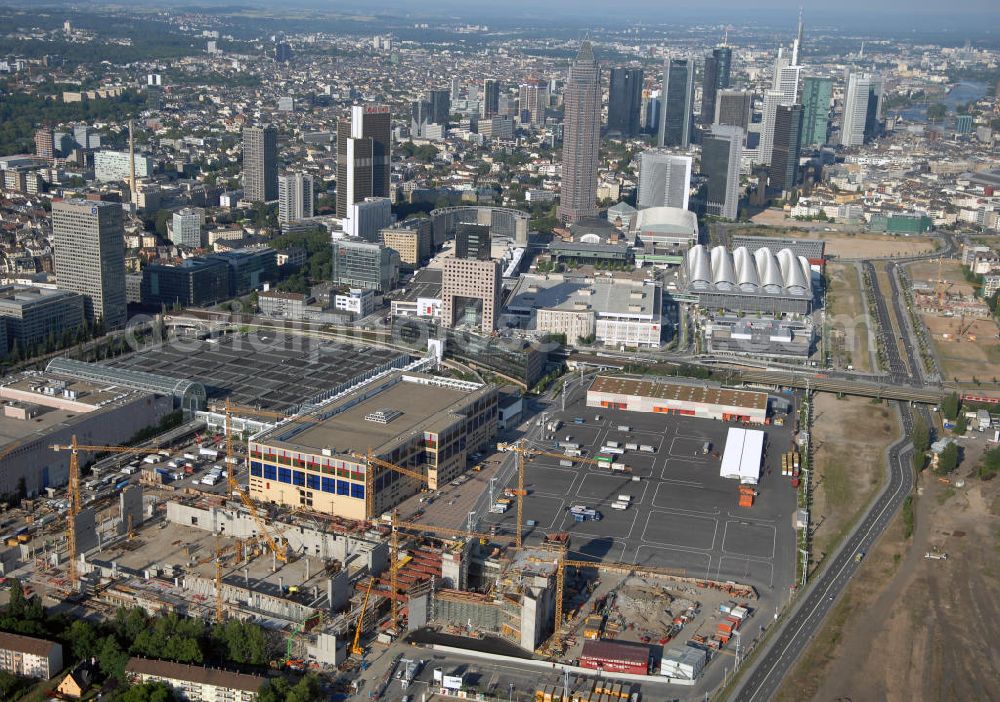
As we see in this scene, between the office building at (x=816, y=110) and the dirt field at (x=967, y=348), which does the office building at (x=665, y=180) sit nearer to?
the dirt field at (x=967, y=348)

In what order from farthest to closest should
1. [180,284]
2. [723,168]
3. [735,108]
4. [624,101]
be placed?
1. [624,101]
2. [735,108]
3. [723,168]
4. [180,284]

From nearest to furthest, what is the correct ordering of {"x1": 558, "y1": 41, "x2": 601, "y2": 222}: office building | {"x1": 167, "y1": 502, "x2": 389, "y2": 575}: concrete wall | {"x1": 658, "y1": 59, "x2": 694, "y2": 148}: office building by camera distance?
1. {"x1": 167, "y1": 502, "x2": 389, "y2": 575}: concrete wall
2. {"x1": 558, "y1": 41, "x2": 601, "y2": 222}: office building
3. {"x1": 658, "y1": 59, "x2": 694, "y2": 148}: office building

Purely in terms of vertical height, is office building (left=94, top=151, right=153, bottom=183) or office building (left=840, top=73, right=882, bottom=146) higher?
office building (left=840, top=73, right=882, bottom=146)

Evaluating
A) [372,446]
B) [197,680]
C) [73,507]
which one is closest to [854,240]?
[372,446]

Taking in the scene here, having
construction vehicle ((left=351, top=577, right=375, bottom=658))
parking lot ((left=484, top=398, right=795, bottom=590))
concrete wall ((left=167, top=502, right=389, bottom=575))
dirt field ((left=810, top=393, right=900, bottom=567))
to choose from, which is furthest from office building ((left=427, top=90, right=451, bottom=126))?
construction vehicle ((left=351, top=577, right=375, bottom=658))

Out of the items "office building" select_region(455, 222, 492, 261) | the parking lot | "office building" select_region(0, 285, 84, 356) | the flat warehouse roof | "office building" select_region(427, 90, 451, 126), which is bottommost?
the parking lot

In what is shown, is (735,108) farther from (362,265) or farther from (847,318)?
(362,265)

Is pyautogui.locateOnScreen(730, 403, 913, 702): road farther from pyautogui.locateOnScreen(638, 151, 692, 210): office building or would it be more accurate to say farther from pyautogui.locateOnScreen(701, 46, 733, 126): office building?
pyautogui.locateOnScreen(701, 46, 733, 126): office building
